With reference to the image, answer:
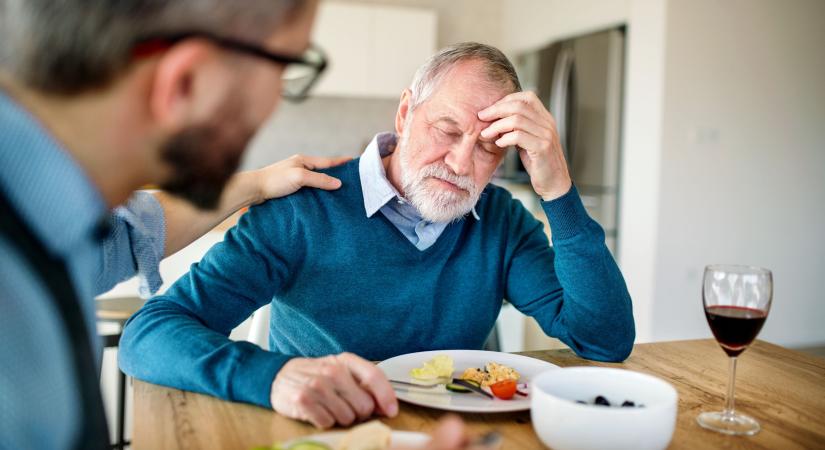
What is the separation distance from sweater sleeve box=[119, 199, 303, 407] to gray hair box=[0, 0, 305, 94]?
0.49 metres

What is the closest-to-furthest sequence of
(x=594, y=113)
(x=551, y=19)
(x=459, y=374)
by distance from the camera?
(x=459, y=374) → (x=594, y=113) → (x=551, y=19)

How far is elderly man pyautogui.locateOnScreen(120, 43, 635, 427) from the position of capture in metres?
1.33

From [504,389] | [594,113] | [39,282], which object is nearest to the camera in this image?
[39,282]

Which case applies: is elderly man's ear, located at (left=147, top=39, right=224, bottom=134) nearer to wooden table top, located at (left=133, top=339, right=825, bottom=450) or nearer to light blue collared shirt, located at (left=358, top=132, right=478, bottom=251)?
wooden table top, located at (left=133, top=339, right=825, bottom=450)

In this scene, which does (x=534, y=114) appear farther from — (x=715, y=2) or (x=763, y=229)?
(x=763, y=229)

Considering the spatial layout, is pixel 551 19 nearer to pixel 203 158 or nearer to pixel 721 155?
pixel 721 155

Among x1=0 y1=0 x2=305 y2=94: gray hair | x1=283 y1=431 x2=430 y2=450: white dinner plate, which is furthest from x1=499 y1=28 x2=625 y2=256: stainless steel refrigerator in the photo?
x1=0 y1=0 x2=305 y2=94: gray hair

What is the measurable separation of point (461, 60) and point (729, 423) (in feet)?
2.88

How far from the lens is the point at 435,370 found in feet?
3.55

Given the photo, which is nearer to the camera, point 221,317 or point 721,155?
point 221,317

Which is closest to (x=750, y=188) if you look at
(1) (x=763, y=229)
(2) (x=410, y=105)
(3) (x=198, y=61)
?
(1) (x=763, y=229)

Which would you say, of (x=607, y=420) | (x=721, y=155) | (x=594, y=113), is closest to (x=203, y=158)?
(x=607, y=420)

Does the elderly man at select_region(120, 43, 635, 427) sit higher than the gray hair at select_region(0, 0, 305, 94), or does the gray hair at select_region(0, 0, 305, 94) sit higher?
the gray hair at select_region(0, 0, 305, 94)

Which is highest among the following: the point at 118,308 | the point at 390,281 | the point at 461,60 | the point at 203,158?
the point at 461,60
